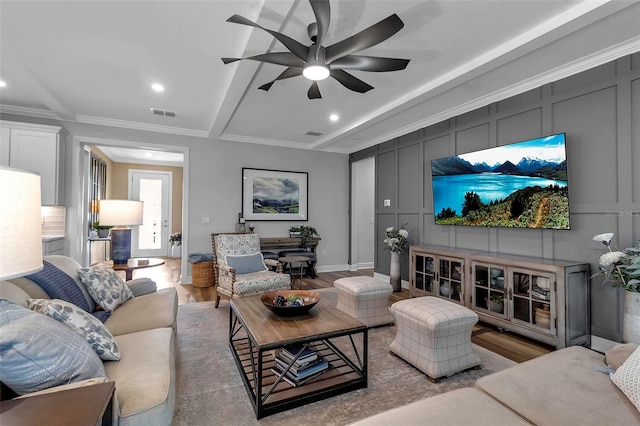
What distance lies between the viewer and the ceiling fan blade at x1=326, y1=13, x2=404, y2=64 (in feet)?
5.93

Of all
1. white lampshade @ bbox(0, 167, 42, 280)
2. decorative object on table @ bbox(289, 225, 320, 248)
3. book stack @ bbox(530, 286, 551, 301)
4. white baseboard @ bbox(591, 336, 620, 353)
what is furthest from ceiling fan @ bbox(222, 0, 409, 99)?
decorative object on table @ bbox(289, 225, 320, 248)

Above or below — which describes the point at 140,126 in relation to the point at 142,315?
above

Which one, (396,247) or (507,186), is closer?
(507,186)

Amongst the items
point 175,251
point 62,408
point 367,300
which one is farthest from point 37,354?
point 175,251

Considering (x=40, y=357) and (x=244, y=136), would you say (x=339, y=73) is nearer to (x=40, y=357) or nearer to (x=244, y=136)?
(x=40, y=357)

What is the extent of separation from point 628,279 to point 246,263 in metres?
3.79

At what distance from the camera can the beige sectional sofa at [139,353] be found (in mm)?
1297

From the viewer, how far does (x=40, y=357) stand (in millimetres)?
1135

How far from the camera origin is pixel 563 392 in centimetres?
132

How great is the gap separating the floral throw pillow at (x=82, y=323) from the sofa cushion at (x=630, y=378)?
235cm

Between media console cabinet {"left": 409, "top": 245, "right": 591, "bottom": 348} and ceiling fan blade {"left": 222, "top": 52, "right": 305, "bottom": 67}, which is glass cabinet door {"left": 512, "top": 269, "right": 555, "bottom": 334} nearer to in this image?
media console cabinet {"left": 409, "top": 245, "right": 591, "bottom": 348}

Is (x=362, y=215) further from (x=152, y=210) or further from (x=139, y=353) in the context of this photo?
(x=139, y=353)

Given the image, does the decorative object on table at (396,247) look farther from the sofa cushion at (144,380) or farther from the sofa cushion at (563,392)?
the sofa cushion at (144,380)

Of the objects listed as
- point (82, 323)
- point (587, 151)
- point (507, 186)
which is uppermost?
point (587, 151)
